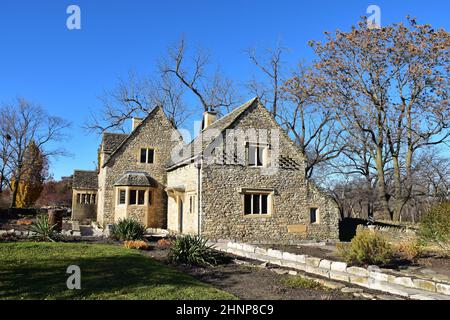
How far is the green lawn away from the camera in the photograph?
7625 millimetres

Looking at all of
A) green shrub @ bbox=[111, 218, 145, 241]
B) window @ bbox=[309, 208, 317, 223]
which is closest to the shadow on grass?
green shrub @ bbox=[111, 218, 145, 241]

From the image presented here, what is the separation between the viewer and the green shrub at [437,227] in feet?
43.8

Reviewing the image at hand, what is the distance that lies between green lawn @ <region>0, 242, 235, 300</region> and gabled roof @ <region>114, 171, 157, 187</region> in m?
12.3

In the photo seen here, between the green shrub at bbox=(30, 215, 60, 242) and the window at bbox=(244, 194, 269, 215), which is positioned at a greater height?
the window at bbox=(244, 194, 269, 215)

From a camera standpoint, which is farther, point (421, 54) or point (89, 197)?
point (89, 197)

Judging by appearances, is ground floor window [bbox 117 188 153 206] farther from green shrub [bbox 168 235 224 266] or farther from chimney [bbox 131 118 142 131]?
green shrub [bbox 168 235 224 266]

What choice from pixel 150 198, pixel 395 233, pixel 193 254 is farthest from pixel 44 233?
pixel 395 233

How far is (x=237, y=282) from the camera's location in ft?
31.6

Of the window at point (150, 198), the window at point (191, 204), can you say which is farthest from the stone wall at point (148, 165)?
the window at point (191, 204)

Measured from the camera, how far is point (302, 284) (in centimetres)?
909
